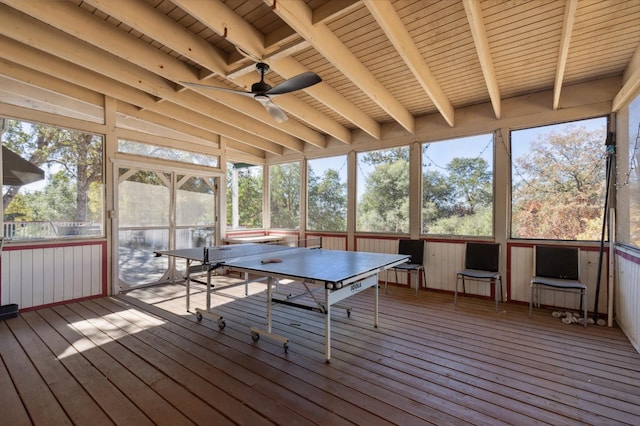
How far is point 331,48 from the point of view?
9.55 feet

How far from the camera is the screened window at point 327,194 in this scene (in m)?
6.30

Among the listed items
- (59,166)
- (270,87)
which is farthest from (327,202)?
(59,166)

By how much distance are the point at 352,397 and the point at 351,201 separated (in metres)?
4.28

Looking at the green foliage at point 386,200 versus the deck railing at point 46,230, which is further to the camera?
the green foliage at point 386,200

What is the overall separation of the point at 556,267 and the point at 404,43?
358 centimetres

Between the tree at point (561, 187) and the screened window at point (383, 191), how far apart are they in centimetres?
176

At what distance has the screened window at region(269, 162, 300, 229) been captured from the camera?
7.07 m

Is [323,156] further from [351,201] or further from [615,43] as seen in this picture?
[615,43]

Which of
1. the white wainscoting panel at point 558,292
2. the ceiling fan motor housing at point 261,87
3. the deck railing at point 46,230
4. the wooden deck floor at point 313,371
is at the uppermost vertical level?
the ceiling fan motor housing at point 261,87

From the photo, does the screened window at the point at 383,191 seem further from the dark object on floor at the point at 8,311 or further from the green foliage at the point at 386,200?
the dark object on floor at the point at 8,311

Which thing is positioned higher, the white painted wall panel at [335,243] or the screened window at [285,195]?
the screened window at [285,195]

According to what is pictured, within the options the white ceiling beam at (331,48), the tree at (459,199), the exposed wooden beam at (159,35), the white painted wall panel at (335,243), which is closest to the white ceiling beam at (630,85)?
the tree at (459,199)

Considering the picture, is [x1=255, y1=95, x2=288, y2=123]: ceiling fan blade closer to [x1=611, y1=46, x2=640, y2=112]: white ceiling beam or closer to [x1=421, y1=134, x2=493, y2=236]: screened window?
[x1=421, y1=134, x2=493, y2=236]: screened window

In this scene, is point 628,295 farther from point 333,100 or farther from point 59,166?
point 59,166
